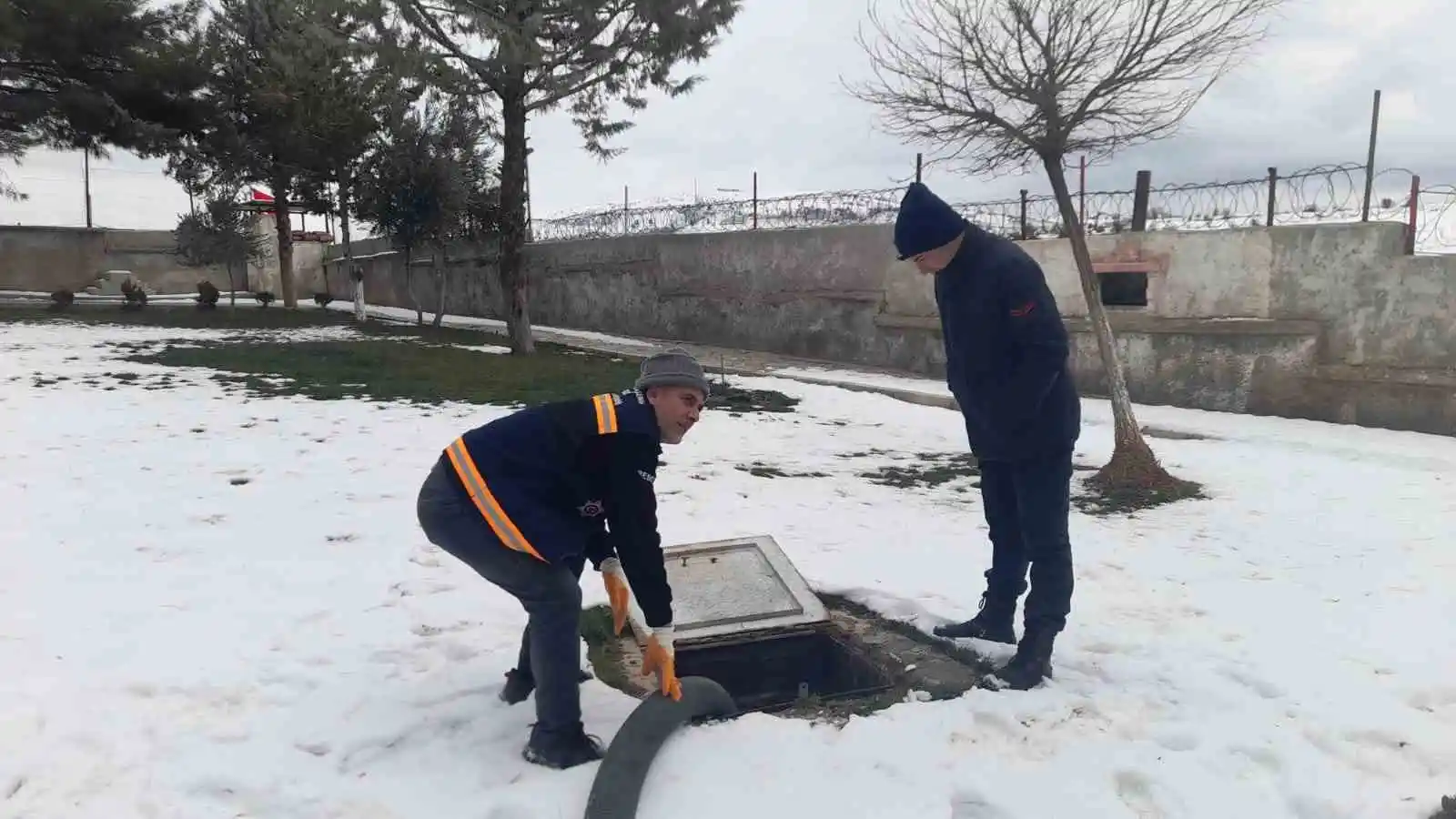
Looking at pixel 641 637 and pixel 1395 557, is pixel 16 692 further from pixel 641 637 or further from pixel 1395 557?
pixel 1395 557

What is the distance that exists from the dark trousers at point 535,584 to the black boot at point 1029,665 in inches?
59.8

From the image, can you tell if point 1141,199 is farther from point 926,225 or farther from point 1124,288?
point 926,225

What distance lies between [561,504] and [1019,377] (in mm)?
1653

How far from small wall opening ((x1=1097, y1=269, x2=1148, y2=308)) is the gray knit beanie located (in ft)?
30.3

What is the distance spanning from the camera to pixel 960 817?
245 centimetres

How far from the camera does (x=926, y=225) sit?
125 inches

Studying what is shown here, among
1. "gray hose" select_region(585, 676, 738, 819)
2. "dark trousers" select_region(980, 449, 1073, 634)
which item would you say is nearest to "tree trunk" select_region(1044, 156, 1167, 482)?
"dark trousers" select_region(980, 449, 1073, 634)

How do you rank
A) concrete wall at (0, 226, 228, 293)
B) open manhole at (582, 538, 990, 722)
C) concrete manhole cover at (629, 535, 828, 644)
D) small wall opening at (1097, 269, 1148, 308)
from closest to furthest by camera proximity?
1. open manhole at (582, 538, 990, 722)
2. concrete manhole cover at (629, 535, 828, 644)
3. small wall opening at (1097, 269, 1148, 308)
4. concrete wall at (0, 226, 228, 293)

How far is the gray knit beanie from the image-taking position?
2.46 m

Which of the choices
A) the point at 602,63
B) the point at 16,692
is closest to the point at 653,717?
the point at 16,692

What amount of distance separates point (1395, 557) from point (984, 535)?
206 cm

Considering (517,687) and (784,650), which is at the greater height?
(517,687)

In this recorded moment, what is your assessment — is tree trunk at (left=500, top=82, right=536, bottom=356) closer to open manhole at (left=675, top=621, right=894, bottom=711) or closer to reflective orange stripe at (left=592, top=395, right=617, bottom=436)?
open manhole at (left=675, top=621, right=894, bottom=711)

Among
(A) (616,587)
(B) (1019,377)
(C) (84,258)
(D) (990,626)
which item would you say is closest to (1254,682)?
(D) (990,626)
